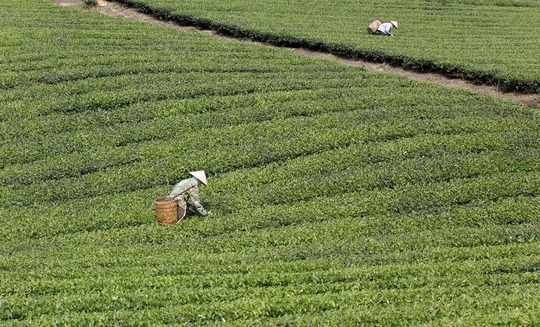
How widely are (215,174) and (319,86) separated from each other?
826 cm

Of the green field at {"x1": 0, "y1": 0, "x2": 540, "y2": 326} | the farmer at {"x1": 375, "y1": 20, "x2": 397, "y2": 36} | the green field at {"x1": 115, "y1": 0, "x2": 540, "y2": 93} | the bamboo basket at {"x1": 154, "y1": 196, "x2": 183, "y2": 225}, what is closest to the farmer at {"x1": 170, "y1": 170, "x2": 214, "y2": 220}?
the bamboo basket at {"x1": 154, "y1": 196, "x2": 183, "y2": 225}

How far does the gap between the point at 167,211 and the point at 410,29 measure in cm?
2608

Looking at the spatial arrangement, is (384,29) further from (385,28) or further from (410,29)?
(410,29)

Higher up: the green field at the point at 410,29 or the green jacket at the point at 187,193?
the green field at the point at 410,29

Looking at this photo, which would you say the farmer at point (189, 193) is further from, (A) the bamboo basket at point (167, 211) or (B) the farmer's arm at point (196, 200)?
(A) the bamboo basket at point (167, 211)

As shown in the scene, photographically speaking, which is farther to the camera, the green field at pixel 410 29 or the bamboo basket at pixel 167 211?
the green field at pixel 410 29

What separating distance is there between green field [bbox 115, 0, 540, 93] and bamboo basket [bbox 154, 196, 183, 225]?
16998 millimetres

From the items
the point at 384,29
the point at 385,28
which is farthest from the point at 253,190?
the point at 385,28

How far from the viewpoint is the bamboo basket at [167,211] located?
1595 cm

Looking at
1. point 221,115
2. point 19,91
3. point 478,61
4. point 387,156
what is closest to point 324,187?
point 387,156

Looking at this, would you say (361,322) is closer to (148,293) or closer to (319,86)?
(148,293)

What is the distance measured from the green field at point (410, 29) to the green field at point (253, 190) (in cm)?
291

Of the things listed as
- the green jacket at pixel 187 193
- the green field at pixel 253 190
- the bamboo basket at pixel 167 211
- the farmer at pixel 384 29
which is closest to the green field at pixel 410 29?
the farmer at pixel 384 29

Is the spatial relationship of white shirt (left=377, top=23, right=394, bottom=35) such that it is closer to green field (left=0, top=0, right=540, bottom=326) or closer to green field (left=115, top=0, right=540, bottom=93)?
green field (left=115, top=0, right=540, bottom=93)
